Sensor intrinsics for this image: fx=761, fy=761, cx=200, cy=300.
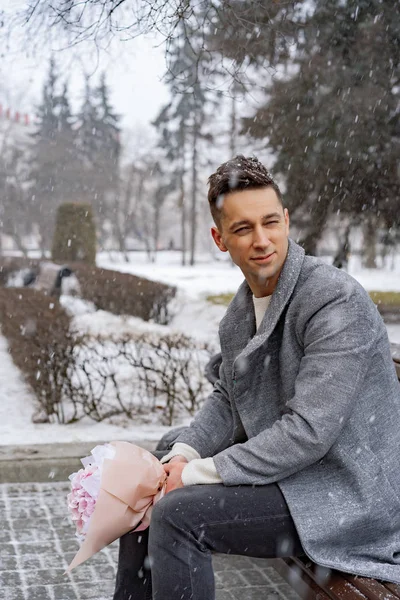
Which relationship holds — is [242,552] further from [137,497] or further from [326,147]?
[326,147]

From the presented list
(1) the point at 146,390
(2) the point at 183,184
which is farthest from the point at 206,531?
(2) the point at 183,184

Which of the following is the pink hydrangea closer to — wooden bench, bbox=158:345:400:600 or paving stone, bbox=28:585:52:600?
wooden bench, bbox=158:345:400:600

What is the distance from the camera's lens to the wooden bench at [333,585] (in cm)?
242

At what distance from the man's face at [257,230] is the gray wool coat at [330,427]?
0.22ft

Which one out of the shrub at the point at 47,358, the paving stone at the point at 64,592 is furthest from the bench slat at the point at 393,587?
the shrub at the point at 47,358

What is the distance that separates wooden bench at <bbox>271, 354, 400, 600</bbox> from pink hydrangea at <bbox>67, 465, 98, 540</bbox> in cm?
81

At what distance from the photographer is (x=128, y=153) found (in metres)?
46.1

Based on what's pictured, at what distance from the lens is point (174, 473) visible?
2746 mm

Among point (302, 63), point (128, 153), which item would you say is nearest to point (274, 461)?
point (302, 63)

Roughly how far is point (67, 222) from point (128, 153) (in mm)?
21666

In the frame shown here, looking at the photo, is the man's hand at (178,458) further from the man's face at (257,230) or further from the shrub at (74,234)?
the shrub at (74,234)

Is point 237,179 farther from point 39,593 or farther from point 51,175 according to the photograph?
point 51,175

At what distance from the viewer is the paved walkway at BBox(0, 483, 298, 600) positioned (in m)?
3.84

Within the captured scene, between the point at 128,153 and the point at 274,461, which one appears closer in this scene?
the point at 274,461
